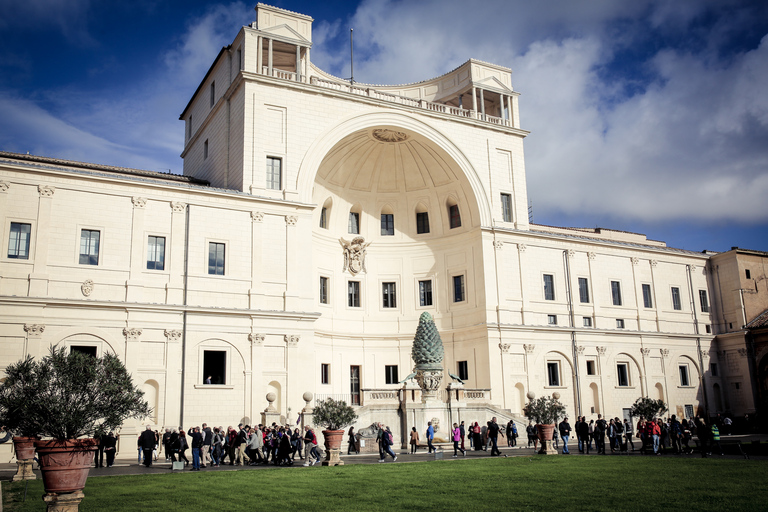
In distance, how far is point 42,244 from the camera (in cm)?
2891

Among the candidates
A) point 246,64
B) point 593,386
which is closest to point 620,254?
point 593,386

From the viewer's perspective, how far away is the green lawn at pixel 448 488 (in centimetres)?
1288

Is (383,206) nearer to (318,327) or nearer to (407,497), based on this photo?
(318,327)

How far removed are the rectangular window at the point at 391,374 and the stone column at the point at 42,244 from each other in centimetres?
2072

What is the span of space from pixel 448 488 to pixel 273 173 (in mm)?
23582

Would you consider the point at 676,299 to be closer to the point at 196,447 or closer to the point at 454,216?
the point at 454,216

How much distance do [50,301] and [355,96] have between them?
19647 mm

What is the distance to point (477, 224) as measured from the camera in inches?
1615

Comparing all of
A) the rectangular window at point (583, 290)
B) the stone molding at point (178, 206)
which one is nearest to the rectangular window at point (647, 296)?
the rectangular window at point (583, 290)

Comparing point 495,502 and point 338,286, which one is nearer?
point 495,502

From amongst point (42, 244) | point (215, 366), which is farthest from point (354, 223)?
point (42, 244)

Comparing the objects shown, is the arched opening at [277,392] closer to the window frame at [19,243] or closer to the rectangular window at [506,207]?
the window frame at [19,243]

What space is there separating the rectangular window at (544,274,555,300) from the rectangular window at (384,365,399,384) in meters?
10.8

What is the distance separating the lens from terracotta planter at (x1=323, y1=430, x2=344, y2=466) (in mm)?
22422
